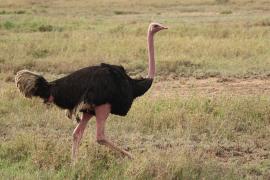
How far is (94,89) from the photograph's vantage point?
5.90 meters

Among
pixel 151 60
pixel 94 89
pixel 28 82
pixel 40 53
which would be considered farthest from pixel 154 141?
pixel 40 53

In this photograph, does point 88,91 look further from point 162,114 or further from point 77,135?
point 162,114

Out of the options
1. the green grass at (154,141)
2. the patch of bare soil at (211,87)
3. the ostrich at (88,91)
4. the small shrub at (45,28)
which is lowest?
the patch of bare soil at (211,87)

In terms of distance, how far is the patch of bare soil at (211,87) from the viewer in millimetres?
10492

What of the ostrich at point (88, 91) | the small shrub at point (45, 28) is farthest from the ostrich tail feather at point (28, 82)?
the small shrub at point (45, 28)

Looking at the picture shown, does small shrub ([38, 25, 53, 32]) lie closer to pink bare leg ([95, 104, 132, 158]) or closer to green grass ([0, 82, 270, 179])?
green grass ([0, 82, 270, 179])

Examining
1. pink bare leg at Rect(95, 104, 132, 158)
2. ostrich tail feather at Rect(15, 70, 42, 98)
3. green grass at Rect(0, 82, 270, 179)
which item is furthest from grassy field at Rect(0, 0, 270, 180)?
ostrich tail feather at Rect(15, 70, 42, 98)

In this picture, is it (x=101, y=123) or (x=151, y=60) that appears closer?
(x=101, y=123)

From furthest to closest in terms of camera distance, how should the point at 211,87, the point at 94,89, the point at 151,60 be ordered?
the point at 211,87 < the point at 151,60 < the point at 94,89

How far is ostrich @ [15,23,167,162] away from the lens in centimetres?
591

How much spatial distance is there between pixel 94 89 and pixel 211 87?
5.41 m

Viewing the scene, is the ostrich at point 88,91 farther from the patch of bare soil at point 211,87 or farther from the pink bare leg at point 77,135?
the patch of bare soil at point 211,87

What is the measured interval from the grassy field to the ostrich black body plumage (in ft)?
1.72

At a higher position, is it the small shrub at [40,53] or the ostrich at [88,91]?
the ostrich at [88,91]
